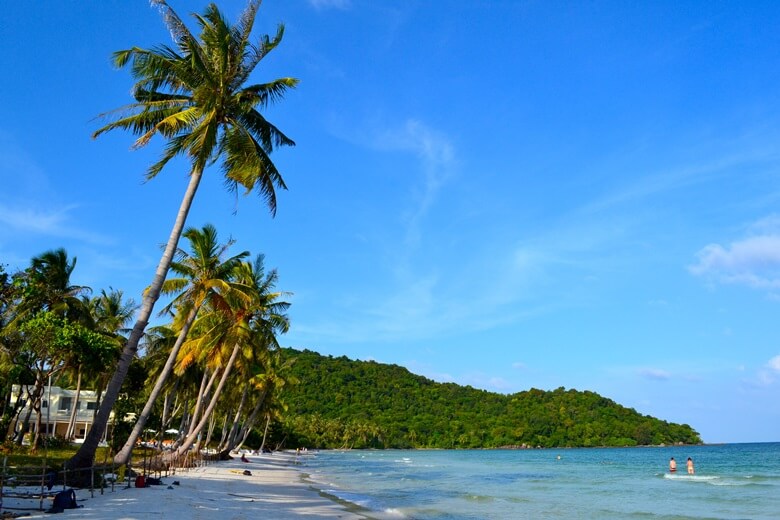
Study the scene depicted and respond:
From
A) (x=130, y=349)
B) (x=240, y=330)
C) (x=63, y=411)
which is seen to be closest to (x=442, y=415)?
(x=63, y=411)

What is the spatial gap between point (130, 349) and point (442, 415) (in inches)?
4996

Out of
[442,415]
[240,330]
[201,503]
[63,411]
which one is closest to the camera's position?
[201,503]

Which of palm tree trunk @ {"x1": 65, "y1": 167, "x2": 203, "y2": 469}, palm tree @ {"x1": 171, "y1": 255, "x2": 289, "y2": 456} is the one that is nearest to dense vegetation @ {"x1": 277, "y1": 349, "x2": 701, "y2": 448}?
palm tree @ {"x1": 171, "y1": 255, "x2": 289, "y2": 456}

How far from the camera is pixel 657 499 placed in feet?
89.2

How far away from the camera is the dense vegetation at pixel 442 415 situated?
403 feet

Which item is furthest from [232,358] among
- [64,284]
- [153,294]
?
[153,294]

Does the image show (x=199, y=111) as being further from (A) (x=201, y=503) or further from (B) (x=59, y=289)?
(B) (x=59, y=289)

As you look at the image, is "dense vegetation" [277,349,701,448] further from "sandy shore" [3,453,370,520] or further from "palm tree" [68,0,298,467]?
"palm tree" [68,0,298,467]

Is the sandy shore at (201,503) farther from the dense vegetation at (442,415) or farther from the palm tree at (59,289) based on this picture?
the dense vegetation at (442,415)

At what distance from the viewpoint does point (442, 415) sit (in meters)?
136

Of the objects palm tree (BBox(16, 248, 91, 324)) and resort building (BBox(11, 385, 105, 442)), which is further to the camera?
resort building (BBox(11, 385, 105, 442))

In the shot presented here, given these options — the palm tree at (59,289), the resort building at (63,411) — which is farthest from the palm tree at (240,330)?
the resort building at (63,411)

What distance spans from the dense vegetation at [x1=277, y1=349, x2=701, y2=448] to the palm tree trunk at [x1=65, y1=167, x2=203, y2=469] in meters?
99.0

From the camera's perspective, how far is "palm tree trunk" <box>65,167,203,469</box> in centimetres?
1446
